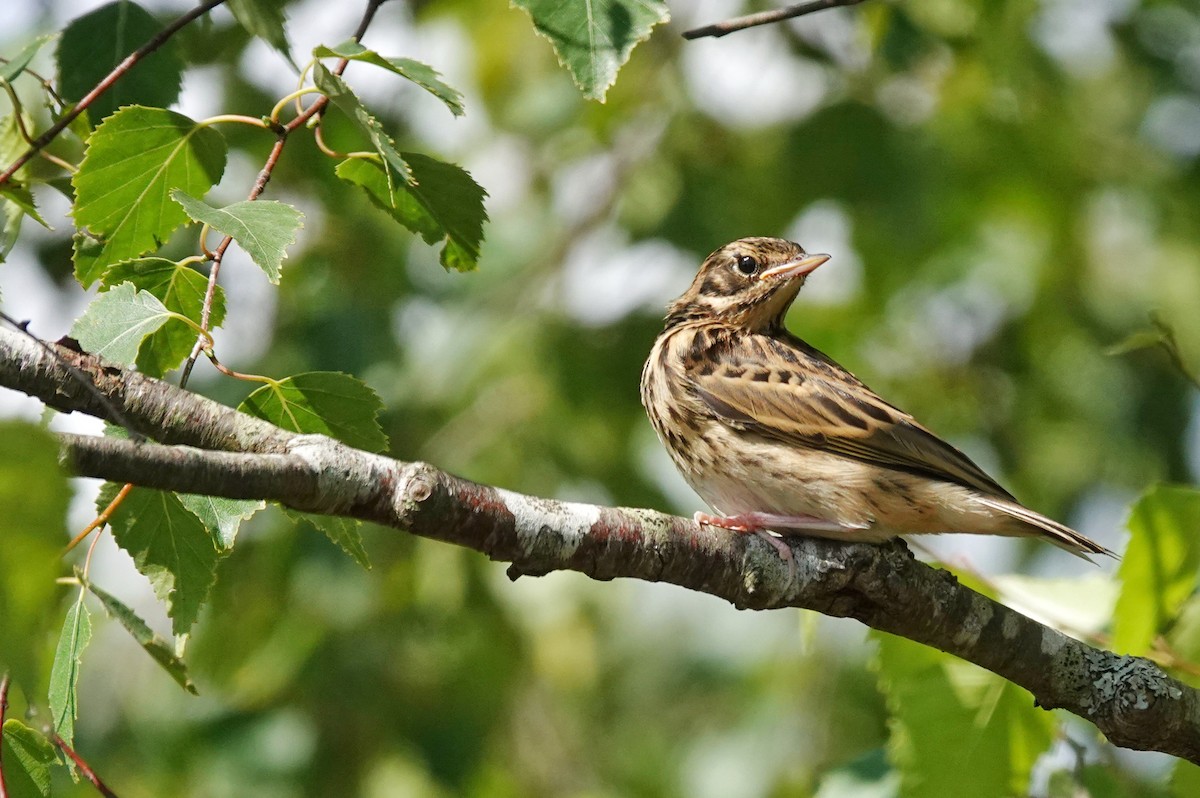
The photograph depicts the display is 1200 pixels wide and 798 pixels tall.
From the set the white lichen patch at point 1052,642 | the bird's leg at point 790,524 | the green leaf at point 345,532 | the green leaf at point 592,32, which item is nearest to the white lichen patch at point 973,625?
the white lichen patch at point 1052,642

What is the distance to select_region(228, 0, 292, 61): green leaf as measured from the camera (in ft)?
12.7

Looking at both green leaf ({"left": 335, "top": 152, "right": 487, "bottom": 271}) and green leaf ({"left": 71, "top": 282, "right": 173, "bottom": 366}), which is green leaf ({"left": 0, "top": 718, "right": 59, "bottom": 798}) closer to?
green leaf ({"left": 71, "top": 282, "right": 173, "bottom": 366})

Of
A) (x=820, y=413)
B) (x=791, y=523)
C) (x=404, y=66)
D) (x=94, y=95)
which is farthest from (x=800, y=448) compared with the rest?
(x=94, y=95)

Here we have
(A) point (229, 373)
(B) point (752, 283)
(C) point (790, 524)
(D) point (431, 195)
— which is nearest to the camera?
(A) point (229, 373)

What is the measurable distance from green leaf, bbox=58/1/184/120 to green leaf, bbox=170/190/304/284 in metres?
0.97

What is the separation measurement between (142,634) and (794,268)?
3.63 m

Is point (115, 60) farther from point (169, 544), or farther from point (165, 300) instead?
point (169, 544)

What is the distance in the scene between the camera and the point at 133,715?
9.84 metres

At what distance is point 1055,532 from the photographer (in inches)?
179

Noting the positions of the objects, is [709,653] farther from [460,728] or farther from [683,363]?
[683,363]

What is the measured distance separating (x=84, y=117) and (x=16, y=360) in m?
1.20

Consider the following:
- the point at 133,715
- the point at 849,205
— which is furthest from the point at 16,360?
the point at 133,715

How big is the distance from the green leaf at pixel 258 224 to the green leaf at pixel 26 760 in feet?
3.93

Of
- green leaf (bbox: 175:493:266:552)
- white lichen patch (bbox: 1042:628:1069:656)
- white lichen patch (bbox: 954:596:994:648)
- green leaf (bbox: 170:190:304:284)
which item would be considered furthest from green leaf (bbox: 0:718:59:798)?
white lichen patch (bbox: 1042:628:1069:656)
